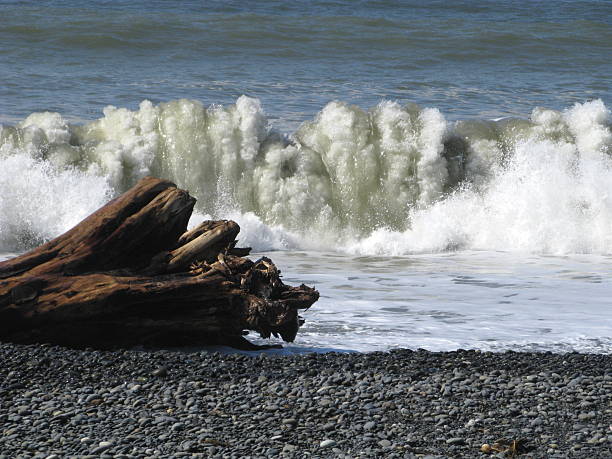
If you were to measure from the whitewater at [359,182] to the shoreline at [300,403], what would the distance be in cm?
367

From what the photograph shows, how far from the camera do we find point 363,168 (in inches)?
483

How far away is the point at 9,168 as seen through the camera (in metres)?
11.5

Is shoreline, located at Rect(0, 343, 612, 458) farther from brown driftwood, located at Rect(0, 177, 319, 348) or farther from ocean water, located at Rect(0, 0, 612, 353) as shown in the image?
ocean water, located at Rect(0, 0, 612, 353)

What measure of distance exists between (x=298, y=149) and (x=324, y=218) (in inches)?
42.9

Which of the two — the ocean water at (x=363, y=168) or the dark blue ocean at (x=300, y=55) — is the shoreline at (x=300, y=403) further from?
the dark blue ocean at (x=300, y=55)

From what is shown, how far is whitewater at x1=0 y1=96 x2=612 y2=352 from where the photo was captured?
1063cm

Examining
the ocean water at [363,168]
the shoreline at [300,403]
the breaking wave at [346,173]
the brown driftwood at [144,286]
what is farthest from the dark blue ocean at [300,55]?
the shoreline at [300,403]

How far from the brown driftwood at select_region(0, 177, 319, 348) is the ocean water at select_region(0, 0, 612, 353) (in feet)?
2.33

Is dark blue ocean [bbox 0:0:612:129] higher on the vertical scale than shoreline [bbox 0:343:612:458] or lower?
higher

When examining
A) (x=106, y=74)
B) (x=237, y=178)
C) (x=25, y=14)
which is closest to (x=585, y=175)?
(x=237, y=178)

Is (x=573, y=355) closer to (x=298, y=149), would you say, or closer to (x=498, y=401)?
(x=498, y=401)

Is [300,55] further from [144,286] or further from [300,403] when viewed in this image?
[300,403]

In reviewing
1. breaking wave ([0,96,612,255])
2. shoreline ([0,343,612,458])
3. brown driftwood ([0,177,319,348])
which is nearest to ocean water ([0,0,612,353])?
breaking wave ([0,96,612,255])

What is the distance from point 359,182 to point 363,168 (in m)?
0.21
